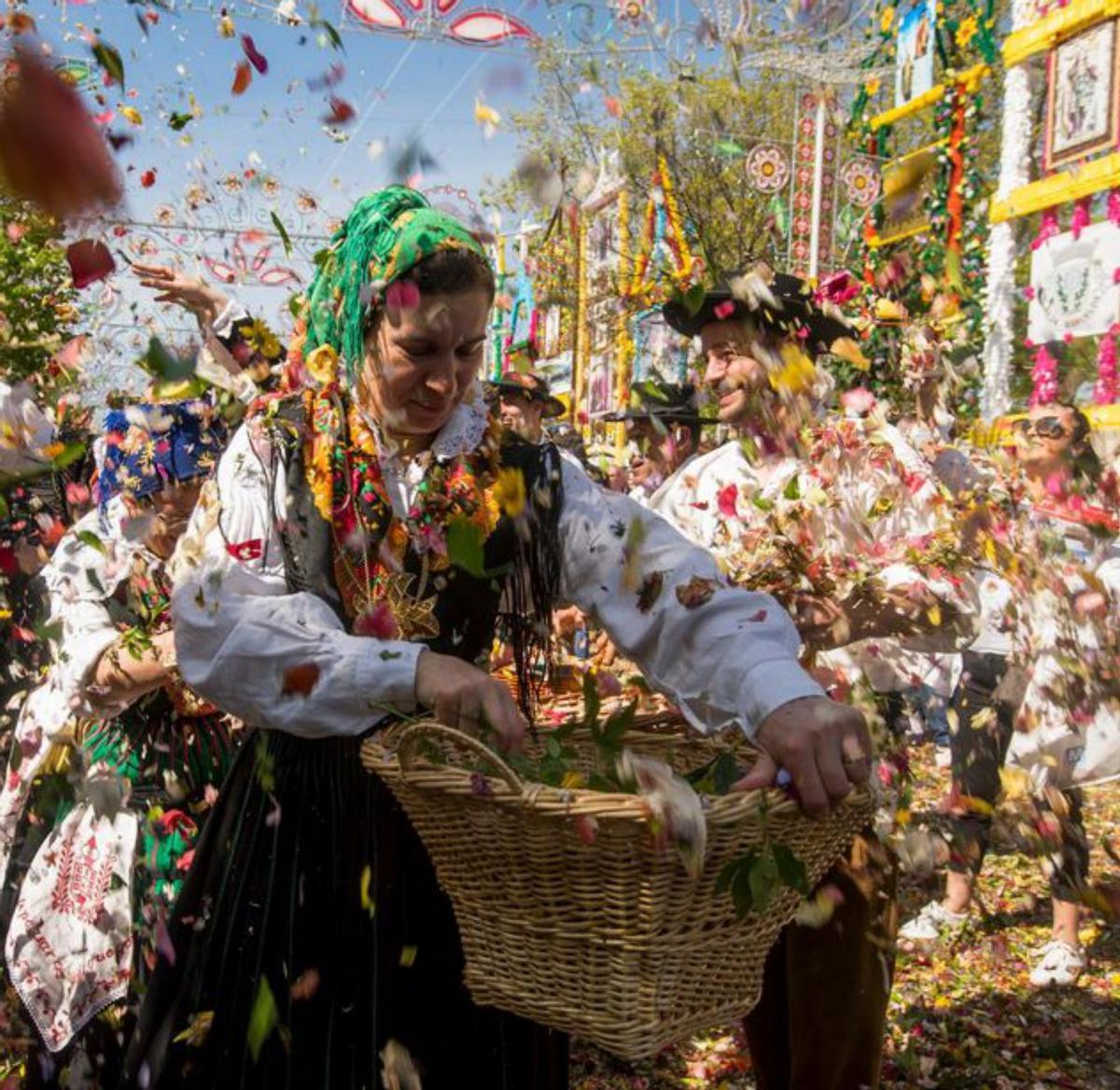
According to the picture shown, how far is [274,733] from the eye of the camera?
88.2 inches

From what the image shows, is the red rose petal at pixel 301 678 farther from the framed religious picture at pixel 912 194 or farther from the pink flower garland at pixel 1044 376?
the pink flower garland at pixel 1044 376

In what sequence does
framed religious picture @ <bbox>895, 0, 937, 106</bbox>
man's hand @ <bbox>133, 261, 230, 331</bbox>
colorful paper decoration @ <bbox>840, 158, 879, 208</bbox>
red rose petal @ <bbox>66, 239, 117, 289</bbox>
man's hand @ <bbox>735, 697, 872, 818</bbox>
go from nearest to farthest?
man's hand @ <bbox>735, 697, 872, 818</bbox>, red rose petal @ <bbox>66, 239, 117, 289</bbox>, man's hand @ <bbox>133, 261, 230, 331</bbox>, framed religious picture @ <bbox>895, 0, 937, 106</bbox>, colorful paper decoration @ <bbox>840, 158, 879, 208</bbox>

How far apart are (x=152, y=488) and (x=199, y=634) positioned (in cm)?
144

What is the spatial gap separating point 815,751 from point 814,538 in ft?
6.26

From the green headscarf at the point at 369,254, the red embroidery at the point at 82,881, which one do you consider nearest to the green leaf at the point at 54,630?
the red embroidery at the point at 82,881

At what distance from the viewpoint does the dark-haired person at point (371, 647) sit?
1957 millimetres

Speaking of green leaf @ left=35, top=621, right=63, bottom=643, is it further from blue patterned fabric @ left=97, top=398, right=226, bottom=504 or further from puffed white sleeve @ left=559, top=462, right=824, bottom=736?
puffed white sleeve @ left=559, top=462, right=824, bottom=736

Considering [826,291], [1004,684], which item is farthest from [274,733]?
[1004,684]

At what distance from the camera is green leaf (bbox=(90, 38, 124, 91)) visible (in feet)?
7.37

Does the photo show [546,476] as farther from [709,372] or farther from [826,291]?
[826,291]

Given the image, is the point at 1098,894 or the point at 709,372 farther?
the point at 1098,894

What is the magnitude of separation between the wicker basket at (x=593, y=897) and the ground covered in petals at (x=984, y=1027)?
2.40 m

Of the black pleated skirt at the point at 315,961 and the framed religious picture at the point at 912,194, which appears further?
the framed religious picture at the point at 912,194

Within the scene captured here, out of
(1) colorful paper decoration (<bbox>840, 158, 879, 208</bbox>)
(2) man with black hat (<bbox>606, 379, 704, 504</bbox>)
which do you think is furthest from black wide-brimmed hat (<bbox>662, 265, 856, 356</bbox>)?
(1) colorful paper decoration (<bbox>840, 158, 879, 208</bbox>)
